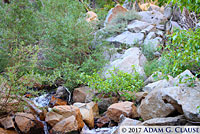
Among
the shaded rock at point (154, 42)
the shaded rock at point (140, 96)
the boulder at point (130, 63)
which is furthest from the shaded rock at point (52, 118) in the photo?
the shaded rock at point (154, 42)

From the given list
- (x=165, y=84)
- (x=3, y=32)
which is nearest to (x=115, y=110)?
(x=165, y=84)

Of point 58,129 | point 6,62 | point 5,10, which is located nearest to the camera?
point 58,129

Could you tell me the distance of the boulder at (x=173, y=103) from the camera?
136 inches

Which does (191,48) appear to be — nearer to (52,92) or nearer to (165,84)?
(165,84)

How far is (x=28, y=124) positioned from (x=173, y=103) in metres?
3.36

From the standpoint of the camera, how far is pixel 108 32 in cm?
1135

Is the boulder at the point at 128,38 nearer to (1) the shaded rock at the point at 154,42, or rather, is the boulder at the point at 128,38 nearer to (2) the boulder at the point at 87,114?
(1) the shaded rock at the point at 154,42

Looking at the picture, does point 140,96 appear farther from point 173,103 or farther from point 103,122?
point 173,103

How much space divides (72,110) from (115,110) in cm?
109

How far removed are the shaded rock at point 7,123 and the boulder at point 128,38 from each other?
6.69 meters

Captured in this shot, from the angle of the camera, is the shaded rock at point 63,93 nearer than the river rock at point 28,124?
No

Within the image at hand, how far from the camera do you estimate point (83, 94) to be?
272 inches

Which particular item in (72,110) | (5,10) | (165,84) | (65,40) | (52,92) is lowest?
(52,92)

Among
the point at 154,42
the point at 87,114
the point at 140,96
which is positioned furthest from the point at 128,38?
the point at 87,114
